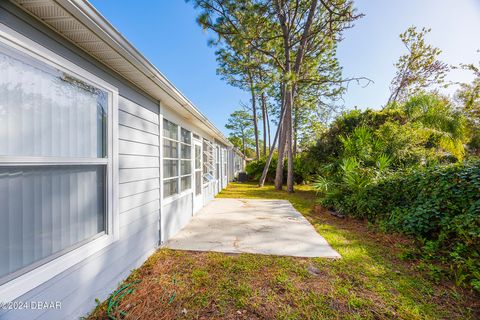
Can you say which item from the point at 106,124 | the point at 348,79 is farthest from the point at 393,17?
the point at 106,124

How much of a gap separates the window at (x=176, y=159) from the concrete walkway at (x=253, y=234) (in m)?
0.93

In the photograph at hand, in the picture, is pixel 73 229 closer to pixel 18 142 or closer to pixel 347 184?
pixel 18 142

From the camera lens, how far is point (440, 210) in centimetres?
307

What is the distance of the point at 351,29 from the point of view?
25.0 ft

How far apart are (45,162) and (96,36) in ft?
3.70

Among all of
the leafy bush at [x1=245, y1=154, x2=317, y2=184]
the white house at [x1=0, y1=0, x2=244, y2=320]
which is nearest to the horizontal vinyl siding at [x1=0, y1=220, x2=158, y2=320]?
the white house at [x1=0, y1=0, x2=244, y2=320]

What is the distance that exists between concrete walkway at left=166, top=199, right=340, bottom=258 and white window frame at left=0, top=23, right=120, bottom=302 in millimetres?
1511

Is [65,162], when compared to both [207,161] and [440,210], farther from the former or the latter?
[207,161]

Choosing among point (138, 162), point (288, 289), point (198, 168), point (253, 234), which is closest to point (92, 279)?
point (138, 162)

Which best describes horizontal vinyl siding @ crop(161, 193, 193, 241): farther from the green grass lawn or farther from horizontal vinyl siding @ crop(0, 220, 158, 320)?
horizontal vinyl siding @ crop(0, 220, 158, 320)

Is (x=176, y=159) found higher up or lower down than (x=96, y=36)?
lower down

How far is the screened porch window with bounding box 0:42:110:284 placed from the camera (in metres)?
1.26

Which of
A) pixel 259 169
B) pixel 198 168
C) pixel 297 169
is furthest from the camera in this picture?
pixel 259 169

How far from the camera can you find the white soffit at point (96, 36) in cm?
135
